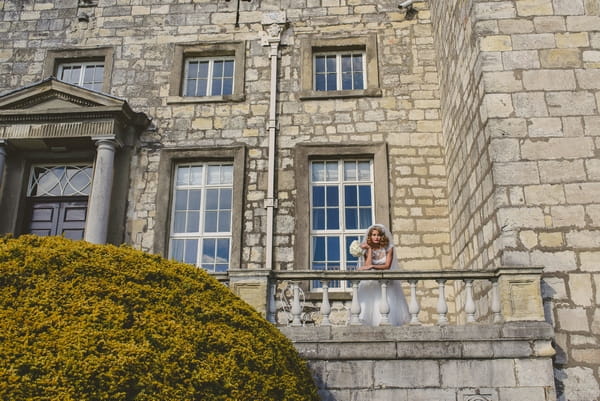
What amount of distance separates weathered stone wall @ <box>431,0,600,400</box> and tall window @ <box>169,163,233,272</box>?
3.92 m

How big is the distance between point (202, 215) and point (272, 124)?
1.97m

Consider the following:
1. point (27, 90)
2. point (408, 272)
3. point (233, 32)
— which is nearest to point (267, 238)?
point (408, 272)

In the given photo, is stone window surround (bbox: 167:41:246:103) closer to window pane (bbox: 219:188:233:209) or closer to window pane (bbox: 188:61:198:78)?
window pane (bbox: 188:61:198:78)

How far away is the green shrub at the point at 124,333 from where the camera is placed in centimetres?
318

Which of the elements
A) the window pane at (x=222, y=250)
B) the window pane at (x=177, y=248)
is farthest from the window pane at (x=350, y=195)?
the window pane at (x=177, y=248)

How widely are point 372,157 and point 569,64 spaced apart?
3446mm

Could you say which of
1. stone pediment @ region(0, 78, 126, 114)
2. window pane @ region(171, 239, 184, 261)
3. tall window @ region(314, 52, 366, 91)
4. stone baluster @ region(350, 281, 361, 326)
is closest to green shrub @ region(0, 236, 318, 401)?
stone baluster @ region(350, 281, 361, 326)

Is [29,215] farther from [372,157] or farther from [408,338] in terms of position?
[408,338]

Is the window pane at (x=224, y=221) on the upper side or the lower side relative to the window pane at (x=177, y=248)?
upper

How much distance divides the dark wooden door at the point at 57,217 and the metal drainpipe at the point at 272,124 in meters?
3.24

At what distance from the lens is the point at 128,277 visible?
3.95 meters

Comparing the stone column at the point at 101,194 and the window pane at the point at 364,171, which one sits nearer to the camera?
the stone column at the point at 101,194

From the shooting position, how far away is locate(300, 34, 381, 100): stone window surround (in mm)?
9750

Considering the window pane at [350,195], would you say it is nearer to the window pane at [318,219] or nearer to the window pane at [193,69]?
the window pane at [318,219]
